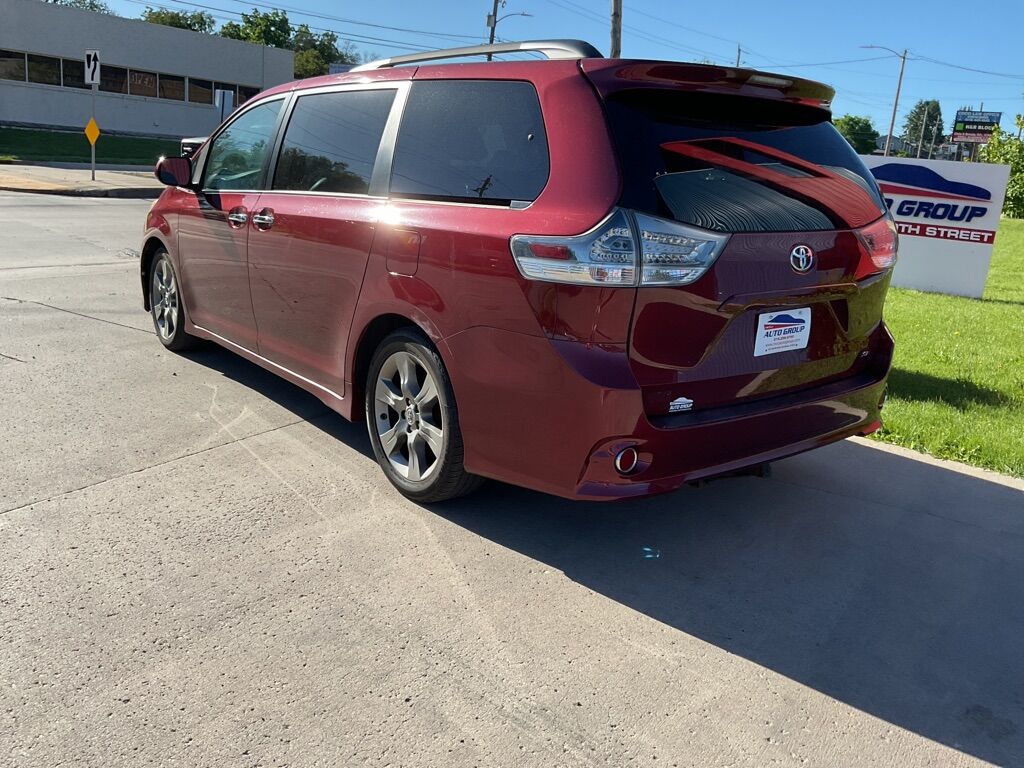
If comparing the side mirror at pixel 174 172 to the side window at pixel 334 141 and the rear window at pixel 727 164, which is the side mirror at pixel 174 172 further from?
the rear window at pixel 727 164

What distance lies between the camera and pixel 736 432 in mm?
3357

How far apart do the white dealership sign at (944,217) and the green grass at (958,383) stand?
1622 millimetres

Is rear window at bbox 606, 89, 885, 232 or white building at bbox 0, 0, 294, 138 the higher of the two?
white building at bbox 0, 0, 294, 138

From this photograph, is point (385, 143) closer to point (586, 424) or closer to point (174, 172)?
point (586, 424)

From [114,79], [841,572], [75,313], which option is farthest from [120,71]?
[841,572]

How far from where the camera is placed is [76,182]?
20969mm

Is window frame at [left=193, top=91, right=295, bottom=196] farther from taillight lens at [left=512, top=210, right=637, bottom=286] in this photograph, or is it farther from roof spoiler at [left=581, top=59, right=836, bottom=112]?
taillight lens at [left=512, top=210, right=637, bottom=286]

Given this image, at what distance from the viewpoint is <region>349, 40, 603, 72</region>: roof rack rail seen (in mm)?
3521

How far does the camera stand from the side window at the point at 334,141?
4.18 m

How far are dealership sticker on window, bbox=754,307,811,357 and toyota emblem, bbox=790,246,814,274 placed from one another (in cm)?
17

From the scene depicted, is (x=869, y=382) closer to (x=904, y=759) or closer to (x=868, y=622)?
(x=868, y=622)

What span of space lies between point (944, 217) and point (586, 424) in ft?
39.7

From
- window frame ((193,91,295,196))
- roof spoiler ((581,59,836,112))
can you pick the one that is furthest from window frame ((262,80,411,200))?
roof spoiler ((581,59,836,112))

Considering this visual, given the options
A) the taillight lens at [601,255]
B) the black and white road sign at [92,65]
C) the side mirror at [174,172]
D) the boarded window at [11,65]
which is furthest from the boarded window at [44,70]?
the taillight lens at [601,255]
